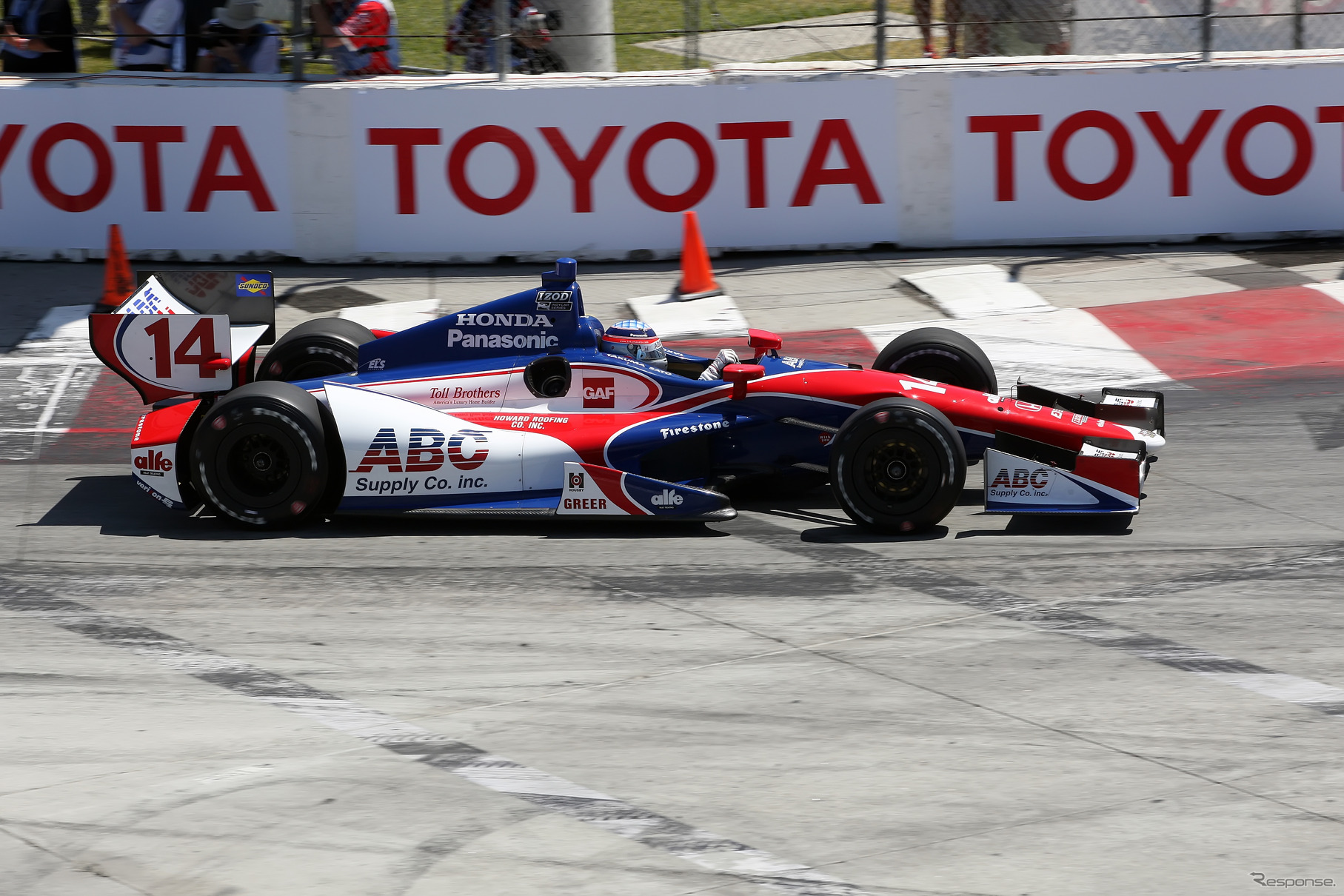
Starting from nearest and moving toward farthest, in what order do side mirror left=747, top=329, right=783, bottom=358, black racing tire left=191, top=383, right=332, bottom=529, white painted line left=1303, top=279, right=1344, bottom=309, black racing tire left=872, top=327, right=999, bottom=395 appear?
black racing tire left=191, top=383, right=332, bottom=529
side mirror left=747, top=329, right=783, bottom=358
black racing tire left=872, top=327, right=999, bottom=395
white painted line left=1303, top=279, right=1344, bottom=309

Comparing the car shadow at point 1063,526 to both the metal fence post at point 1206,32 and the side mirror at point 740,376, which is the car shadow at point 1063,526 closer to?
the side mirror at point 740,376

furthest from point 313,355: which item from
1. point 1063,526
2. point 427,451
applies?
point 1063,526

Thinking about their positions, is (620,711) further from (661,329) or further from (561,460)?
(661,329)

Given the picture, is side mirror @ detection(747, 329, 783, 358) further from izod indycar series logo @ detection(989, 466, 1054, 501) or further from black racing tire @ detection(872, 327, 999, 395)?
izod indycar series logo @ detection(989, 466, 1054, 501)

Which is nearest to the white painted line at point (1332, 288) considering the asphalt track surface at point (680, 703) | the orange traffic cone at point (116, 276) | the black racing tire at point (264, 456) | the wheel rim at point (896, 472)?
the asphalt track surface at point (680, 703)

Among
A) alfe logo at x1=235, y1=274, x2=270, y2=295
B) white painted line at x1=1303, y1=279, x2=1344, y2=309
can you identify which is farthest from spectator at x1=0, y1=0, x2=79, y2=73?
white painted line at x1=1303, y1=279, x2=1344, y2=309

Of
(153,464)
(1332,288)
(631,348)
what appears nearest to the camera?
(153,464)

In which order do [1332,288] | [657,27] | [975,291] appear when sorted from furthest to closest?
[657,27], [975,291], [1332,288]

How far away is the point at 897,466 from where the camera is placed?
7.49 metres

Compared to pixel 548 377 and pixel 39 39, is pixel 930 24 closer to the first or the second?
pixel 548 377

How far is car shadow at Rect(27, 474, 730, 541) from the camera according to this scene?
7824mm

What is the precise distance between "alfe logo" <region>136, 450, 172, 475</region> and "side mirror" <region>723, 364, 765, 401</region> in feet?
9.64

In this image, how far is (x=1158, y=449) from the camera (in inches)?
318

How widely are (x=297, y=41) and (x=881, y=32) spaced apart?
5.17 meters
